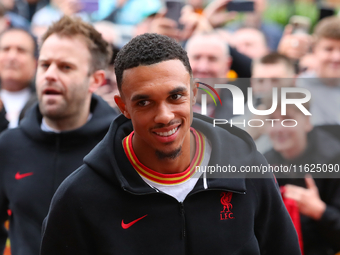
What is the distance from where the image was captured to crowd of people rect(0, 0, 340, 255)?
196 centimetres

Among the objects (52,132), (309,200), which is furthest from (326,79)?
(52,132)

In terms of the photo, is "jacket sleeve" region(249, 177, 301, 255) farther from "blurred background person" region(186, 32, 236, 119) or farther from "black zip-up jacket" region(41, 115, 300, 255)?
"blurred background person" region(186, 32, 236, 119)

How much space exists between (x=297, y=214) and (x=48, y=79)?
1925 mm

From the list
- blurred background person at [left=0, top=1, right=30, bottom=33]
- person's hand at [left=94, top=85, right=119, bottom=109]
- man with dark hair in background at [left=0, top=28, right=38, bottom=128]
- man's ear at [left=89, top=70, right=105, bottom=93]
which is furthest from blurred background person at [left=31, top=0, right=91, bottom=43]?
man's ear at [left=89, top=70, right=105, bottom=93]

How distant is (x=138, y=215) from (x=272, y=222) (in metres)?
0.65

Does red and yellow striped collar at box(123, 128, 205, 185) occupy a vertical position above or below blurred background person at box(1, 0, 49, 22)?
above

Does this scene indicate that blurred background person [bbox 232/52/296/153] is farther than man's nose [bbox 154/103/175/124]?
Yes

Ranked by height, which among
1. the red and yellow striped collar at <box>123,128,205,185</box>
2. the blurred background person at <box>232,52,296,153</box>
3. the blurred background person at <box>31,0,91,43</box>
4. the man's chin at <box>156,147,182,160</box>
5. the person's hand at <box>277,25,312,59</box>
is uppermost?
the man's chin at <box>156,147,182,160</box>

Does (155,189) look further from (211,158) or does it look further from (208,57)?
(208,57)

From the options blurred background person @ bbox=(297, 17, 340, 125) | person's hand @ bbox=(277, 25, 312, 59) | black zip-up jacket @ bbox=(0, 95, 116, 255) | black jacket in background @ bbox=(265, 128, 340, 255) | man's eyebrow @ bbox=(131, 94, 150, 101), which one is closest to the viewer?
man's eyebrow @ bbox=(131, 94, 150, 101)

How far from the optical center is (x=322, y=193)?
316 cm

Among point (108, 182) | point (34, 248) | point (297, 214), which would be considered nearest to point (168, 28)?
point (297, 214)

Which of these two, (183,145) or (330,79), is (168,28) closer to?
(330,79)

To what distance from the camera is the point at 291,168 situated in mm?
3217
